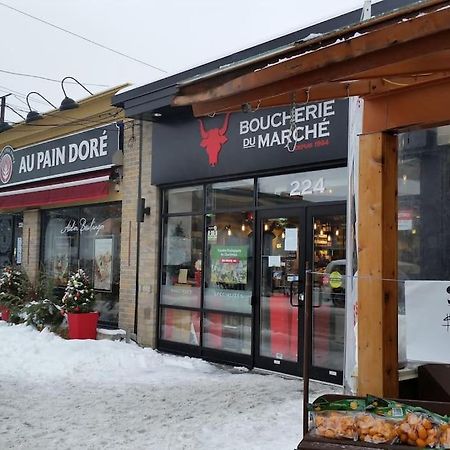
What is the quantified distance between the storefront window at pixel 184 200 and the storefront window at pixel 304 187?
4.30 feet

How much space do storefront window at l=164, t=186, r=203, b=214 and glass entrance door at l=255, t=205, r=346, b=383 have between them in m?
1.44

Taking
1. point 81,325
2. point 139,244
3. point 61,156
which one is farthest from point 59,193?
point 81,325

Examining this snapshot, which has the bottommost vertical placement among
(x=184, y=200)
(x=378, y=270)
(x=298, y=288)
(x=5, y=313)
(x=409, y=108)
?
(x=5, y=313)

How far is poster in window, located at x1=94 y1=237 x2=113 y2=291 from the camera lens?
1050 centimetres

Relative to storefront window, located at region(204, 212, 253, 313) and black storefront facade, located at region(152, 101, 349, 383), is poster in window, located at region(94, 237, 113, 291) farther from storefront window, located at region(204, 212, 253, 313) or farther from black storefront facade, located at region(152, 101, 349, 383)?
storefront window, located at region(204, 212, 253, 313)

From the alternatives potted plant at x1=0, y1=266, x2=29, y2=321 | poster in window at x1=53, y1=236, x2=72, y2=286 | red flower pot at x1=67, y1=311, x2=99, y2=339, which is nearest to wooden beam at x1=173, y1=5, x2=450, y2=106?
red flower pot at x1=67, y1=311, x2=99, y2=339

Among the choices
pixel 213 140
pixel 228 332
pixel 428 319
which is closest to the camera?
pixel 428 319

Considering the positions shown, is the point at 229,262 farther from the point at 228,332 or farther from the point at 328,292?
the point at 328,292

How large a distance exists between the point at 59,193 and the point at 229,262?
4.41 metres

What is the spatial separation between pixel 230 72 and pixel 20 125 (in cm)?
1068

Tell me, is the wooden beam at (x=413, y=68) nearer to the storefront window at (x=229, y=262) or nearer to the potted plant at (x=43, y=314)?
the storefront window at (x=229, y=262)

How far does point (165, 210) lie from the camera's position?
938cm

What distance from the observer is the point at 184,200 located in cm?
916

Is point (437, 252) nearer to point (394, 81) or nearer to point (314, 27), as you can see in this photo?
point (394, 81)
